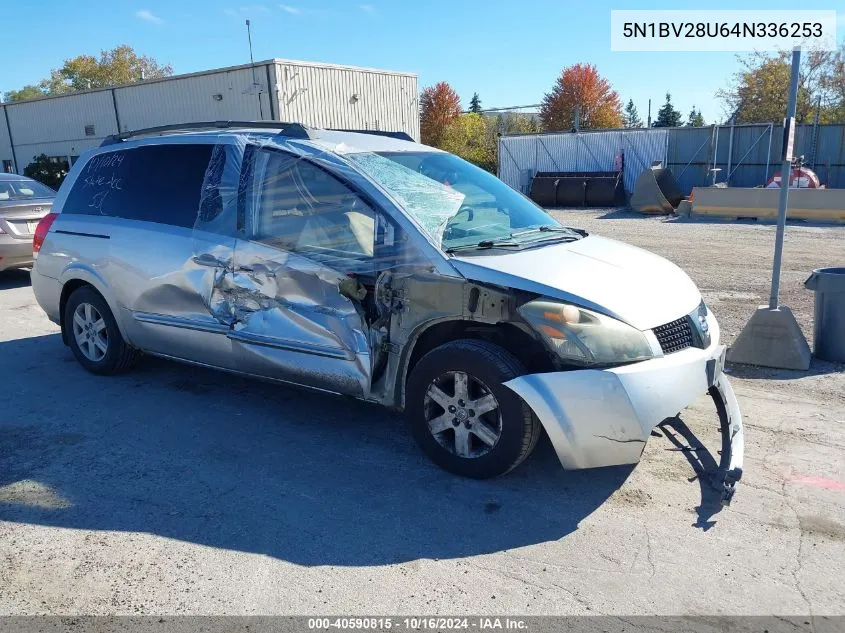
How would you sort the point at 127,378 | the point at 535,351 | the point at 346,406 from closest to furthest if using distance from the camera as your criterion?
1. the point at 535,351
2. the point at 346,406
3. the point at 127,378

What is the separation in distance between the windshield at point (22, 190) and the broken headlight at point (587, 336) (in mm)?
9563

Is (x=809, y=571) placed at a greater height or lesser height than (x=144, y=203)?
lesser

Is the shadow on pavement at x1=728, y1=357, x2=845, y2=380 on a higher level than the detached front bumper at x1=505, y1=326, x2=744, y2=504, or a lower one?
lower

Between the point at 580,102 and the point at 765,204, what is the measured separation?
45828 mm

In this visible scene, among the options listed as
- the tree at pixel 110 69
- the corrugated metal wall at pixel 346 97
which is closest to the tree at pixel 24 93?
the tree at pixel 110 69

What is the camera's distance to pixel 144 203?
5.18 meters

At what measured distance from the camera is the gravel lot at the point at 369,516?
2.88 metres

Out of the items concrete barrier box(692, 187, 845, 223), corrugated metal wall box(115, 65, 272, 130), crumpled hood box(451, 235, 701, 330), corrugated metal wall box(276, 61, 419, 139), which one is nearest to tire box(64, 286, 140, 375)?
crumpled hood box(451, 235, 701, 330)

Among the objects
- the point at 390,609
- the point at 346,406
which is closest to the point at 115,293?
the point at 346,406

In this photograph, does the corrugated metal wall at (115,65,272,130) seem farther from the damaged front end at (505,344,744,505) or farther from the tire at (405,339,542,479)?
the damaged front end at (505,344,744,505)

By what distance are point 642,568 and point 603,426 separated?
67 centimetres

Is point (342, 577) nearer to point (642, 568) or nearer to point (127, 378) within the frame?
point (642, 568)

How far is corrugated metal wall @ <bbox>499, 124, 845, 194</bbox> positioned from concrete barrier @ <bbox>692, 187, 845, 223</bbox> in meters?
6.29

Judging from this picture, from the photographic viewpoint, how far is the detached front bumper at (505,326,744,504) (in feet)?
10.9
